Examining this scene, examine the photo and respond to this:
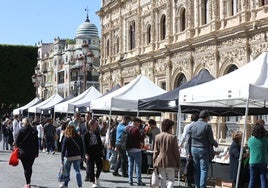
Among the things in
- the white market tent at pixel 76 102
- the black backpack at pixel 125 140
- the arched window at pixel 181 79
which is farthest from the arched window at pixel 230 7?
the black backpack at pixel 125 140

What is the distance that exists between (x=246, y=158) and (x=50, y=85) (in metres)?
83.8

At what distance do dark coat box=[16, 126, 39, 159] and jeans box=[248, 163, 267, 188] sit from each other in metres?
4.93

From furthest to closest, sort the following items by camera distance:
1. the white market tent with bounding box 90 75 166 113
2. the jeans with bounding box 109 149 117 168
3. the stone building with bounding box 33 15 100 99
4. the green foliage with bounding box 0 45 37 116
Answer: the stone building with bounding box 33 15 100 99
the green foliage with bounding box 0 45 37 116
the white market tent with bounding box 90 75 166 113
the jeans with bounding box 109 149 117 168

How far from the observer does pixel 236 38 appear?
22875 mm

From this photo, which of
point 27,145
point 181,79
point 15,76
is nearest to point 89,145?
point 27,145

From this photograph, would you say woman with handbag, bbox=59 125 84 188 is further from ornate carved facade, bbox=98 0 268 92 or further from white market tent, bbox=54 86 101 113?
ornate carved facade, bbox=98 0 268 92

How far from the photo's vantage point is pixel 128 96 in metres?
16.7

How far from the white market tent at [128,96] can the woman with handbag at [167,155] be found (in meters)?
6.72

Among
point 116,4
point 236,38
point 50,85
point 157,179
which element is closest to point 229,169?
point 157,179

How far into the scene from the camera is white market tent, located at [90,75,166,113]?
1623cm

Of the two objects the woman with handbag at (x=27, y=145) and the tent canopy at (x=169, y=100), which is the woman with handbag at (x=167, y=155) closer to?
the woman with handbag at (x=27, y=145)

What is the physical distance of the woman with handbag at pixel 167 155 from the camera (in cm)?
931

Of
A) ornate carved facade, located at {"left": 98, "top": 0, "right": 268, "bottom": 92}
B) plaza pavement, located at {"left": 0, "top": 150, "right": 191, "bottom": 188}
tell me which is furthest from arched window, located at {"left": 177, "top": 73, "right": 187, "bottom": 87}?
plaza pavement, located at {"left": 0, "top": 150, "right": 191, "bottom": 188}

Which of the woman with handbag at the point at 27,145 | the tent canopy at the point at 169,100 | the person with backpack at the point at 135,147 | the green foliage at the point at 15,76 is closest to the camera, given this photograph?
the woman with handbag at the point at 27,145
